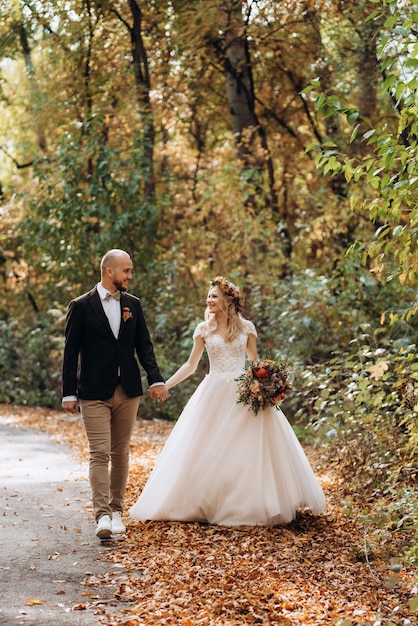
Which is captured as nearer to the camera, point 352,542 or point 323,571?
point 323,571

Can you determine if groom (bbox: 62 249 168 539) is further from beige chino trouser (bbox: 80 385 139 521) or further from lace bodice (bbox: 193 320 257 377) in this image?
lace bodice (bbox: 193 320 257 377)

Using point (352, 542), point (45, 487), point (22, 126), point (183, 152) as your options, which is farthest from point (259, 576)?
point (22, 126)

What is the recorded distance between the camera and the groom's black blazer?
22.3 ft

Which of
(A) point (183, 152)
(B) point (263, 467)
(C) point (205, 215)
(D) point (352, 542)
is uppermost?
(A) point (183, 152)

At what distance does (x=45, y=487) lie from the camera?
9.30m

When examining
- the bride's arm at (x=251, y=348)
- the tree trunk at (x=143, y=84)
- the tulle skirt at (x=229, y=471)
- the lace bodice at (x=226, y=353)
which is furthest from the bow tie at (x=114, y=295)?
the tree trunk at (x=143, y=84)

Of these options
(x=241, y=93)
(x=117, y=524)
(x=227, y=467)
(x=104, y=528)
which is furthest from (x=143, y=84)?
(x=104, y=528)

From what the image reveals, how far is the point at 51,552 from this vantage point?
641cm

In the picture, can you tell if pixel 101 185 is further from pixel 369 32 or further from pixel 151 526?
pixel 151 526

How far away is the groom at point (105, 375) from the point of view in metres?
6.77

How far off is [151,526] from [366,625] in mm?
3023

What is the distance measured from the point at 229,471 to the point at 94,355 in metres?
1.41

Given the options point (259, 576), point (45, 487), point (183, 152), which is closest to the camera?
point (259, 576)

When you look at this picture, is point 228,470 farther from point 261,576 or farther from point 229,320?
point 261,576
